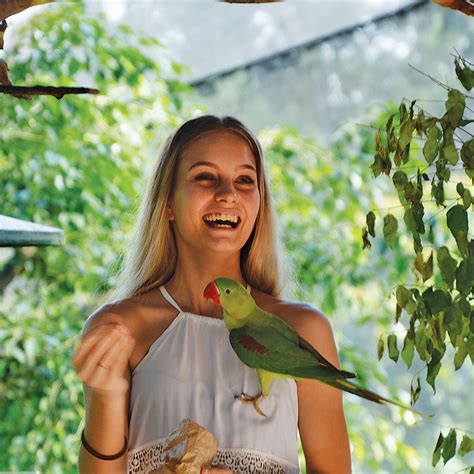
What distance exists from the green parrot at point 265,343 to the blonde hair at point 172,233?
0.75 feet

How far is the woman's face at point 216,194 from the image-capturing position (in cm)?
106

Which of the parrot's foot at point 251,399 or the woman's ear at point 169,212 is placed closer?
the parrot's foot at point 251,399

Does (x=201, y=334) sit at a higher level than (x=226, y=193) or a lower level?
lower

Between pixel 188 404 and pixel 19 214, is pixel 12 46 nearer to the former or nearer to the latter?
pixel 19 214

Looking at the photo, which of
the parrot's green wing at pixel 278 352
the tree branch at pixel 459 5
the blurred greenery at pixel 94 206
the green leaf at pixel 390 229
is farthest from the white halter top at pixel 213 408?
the blurred greenery at pixel 94 206

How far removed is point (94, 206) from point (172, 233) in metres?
1.19

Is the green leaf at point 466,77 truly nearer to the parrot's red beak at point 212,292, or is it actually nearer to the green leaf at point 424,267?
the green leaf at point 424,267

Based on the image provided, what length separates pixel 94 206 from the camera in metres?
2.33

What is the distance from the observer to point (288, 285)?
1.27 meters

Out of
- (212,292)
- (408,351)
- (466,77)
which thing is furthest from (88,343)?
(466,77)

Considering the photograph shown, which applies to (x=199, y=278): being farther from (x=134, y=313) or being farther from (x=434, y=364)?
(x=434, y=364)

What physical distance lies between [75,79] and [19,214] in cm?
42

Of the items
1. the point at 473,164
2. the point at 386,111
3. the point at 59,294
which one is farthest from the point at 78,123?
the point at 473,164

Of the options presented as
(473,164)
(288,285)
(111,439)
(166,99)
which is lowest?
(111,439)
